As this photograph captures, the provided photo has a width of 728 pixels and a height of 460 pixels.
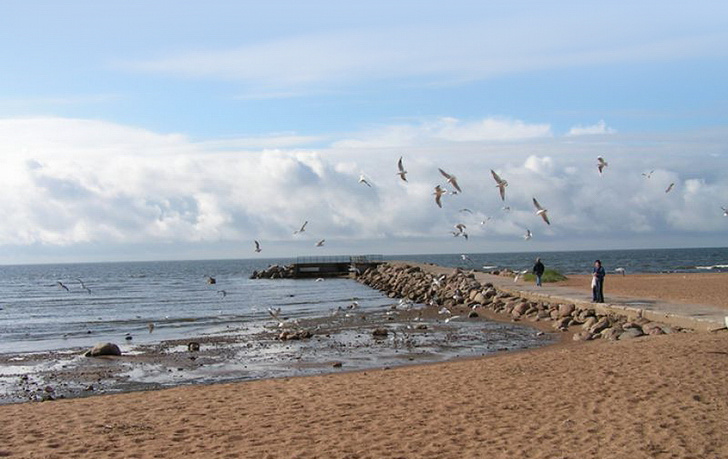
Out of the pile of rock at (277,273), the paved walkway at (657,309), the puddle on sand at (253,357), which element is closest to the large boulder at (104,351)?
the puddle on sand at (253,357)

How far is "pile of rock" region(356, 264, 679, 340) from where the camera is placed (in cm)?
1712

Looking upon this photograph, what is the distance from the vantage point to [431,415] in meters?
9.55

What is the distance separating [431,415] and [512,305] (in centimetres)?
1612

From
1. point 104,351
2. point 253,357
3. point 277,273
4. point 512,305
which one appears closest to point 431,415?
point 253,357

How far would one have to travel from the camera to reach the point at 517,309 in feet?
79.7

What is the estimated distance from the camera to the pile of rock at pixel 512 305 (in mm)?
17125

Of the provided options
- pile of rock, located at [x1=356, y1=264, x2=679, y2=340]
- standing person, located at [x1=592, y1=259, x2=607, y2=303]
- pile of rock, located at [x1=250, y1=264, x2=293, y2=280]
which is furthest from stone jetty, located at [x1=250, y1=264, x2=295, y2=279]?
standing person, located at [x1=592, y1=259, x2=607, y2=303]

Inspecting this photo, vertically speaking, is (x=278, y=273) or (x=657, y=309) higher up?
(x=657, y=309)

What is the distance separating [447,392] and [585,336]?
25.3 feet

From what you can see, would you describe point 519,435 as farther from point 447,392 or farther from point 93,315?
point 93,315

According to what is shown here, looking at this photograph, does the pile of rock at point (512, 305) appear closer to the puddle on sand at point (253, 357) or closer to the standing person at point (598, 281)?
the standing person at point (598, 281)

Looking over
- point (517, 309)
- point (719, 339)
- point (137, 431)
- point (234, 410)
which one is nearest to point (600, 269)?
point (517, 309)

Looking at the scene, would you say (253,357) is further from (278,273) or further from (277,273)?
(277,273)

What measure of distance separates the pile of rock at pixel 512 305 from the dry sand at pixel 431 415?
368 centimetres
